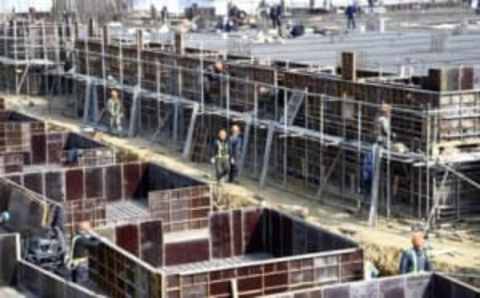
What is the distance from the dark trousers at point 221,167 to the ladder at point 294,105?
1.55 meters

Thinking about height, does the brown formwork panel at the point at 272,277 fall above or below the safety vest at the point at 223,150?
above

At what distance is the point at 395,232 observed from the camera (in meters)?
18.5

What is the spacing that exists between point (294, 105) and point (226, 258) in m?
8.17

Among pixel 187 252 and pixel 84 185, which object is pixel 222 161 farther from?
pixel 187 252

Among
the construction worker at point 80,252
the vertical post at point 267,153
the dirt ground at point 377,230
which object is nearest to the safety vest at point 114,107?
the dirt ground at point 377,230

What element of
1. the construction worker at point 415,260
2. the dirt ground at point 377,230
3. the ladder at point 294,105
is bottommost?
the dirt ground at point 377,230

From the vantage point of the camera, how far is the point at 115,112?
30.0 metres

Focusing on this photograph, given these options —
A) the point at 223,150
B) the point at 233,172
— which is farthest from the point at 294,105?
the point at 233,172

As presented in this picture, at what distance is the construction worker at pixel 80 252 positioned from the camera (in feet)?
45.6

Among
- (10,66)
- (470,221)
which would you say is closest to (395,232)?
(470,221)

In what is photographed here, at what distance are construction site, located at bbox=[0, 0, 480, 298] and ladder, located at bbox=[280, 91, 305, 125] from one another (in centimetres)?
3

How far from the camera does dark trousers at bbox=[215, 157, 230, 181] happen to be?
2253 centimetres

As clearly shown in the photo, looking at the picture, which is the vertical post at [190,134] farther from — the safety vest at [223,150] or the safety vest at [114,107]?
the safety vest at [114,107]

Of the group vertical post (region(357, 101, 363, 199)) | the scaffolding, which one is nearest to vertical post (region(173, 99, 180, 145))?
the scaffolding
